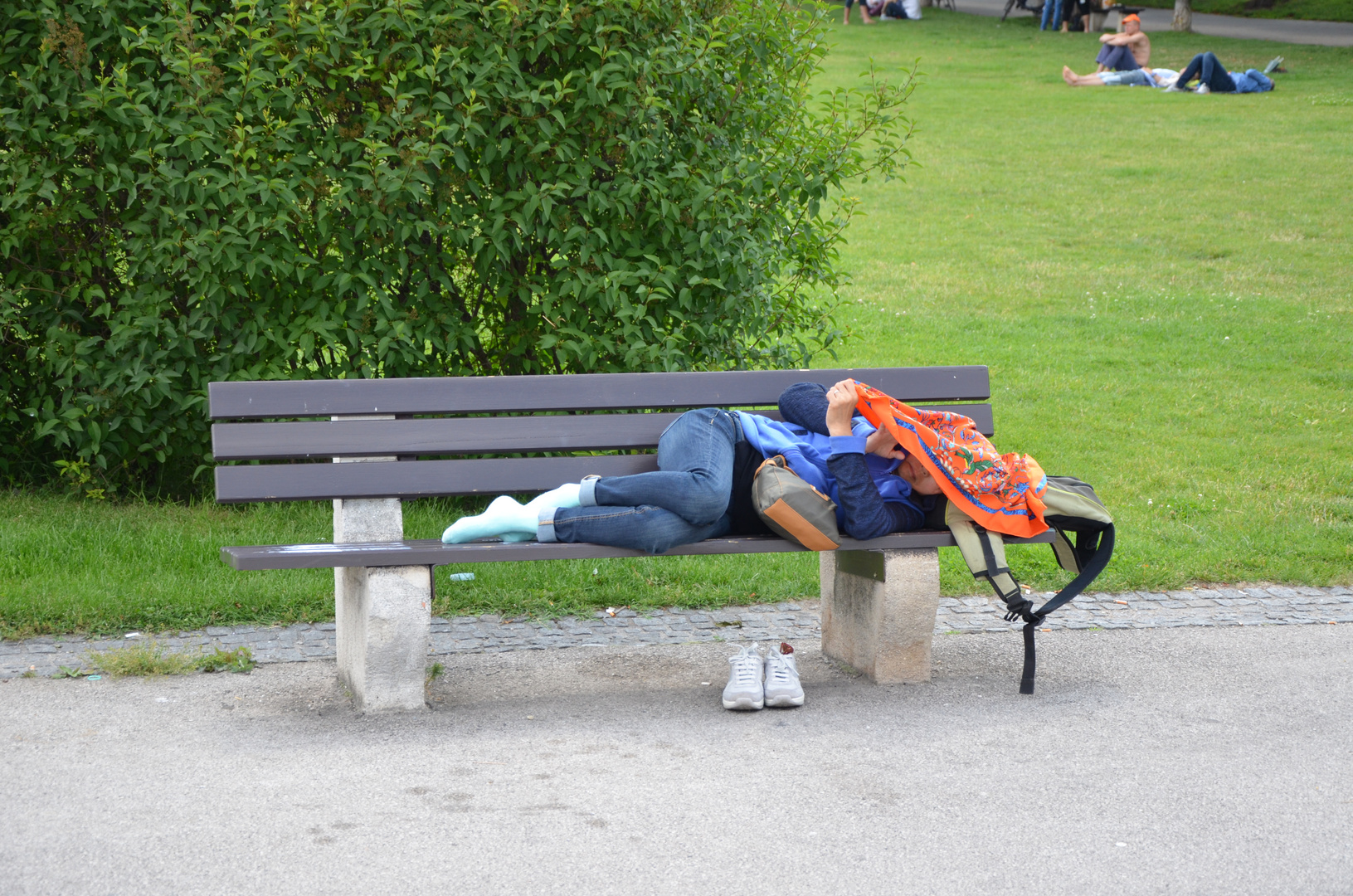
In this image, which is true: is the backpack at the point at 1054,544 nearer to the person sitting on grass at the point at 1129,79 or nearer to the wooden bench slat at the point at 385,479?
the wooden bench slat at the point at 385,479

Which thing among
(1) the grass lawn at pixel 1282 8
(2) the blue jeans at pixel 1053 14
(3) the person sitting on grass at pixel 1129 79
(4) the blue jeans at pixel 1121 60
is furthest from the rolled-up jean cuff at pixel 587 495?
(1) the grass lawn at pixel 1282 8

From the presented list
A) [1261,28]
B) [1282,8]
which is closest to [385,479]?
[1261,28]

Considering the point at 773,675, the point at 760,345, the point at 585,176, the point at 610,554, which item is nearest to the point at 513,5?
the point at 585,176

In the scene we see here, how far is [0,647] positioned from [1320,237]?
1311cm

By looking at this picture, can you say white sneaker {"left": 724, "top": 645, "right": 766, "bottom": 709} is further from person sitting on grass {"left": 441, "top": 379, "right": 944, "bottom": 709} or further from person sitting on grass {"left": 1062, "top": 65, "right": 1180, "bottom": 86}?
person sitting on grass {"left": 1062, "top": 65, "right": 1180, "bottom": 86}

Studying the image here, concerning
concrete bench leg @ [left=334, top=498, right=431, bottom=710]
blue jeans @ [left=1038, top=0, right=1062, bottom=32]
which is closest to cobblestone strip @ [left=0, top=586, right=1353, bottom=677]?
concrete bench leg @ [left=334, top=498, right=431, bottom=710]

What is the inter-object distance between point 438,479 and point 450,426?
21 cm

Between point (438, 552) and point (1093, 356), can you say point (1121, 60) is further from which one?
point (438, 552)

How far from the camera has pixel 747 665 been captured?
14.2 feet

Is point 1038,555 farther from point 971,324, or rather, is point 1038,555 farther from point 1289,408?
point 971,324

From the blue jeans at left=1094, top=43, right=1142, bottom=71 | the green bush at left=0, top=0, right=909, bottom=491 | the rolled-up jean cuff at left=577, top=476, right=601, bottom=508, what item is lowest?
the rolled-up jean cuff at left=577, top=476, right=601, bottom=508

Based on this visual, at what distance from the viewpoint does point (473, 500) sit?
6.39 m

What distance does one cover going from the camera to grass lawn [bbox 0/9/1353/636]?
212 inches

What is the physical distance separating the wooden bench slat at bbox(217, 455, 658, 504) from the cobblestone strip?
696 millimetres
